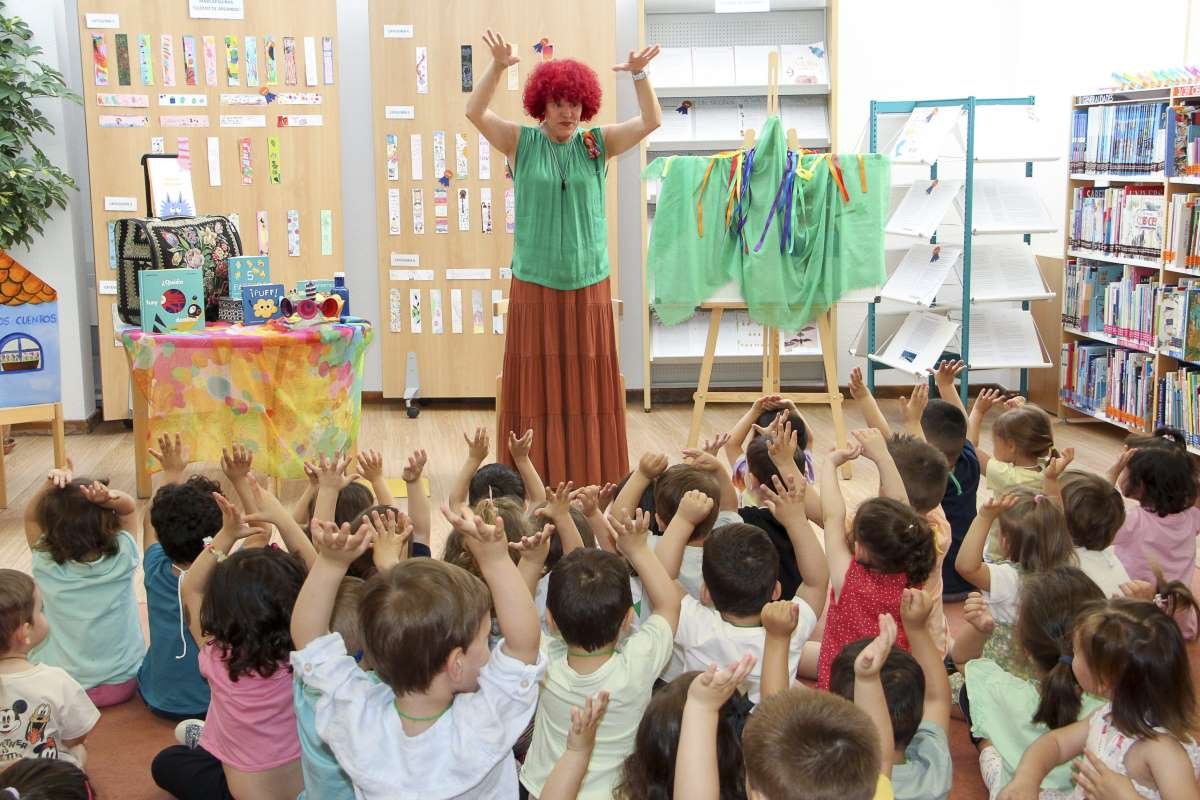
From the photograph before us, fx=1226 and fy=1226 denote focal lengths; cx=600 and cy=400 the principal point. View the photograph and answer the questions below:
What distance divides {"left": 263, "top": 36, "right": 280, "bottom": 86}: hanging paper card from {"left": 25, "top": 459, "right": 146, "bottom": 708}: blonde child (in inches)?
151

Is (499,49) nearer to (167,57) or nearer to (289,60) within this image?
(289,60)

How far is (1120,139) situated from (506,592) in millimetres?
4847

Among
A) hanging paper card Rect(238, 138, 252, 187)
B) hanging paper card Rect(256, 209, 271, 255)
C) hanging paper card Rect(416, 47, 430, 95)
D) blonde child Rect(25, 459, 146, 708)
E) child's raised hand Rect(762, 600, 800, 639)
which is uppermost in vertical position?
hanging paper card Rect(416, 47, 430, 95)

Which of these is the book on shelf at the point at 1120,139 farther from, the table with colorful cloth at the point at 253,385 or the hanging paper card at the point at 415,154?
the table with colorful cloth at the point at 253,385

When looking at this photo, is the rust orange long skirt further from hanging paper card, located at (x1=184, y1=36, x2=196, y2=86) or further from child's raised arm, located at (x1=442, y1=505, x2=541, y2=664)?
hanging paper card, located at (x1=184, y1=36, x2=196, y2=86)

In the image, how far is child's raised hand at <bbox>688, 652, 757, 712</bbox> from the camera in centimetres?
168

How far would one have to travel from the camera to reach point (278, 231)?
6402mm

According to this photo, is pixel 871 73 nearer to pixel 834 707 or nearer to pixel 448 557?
pixel 448 557

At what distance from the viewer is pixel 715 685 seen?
168cm

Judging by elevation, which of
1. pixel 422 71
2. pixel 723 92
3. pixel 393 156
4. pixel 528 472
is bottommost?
pixel 528 472

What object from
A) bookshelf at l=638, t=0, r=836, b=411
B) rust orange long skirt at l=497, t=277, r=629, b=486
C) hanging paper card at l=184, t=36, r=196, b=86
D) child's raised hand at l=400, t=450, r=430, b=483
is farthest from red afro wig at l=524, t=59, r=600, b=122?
hanging paper card at l=184, t=36, r=196, b=86

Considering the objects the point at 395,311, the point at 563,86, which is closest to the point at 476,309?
the point at 395,311

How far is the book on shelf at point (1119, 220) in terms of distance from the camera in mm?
5453

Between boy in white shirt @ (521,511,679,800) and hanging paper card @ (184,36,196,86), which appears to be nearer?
boy in white shirt @ (521,511,679,800)
